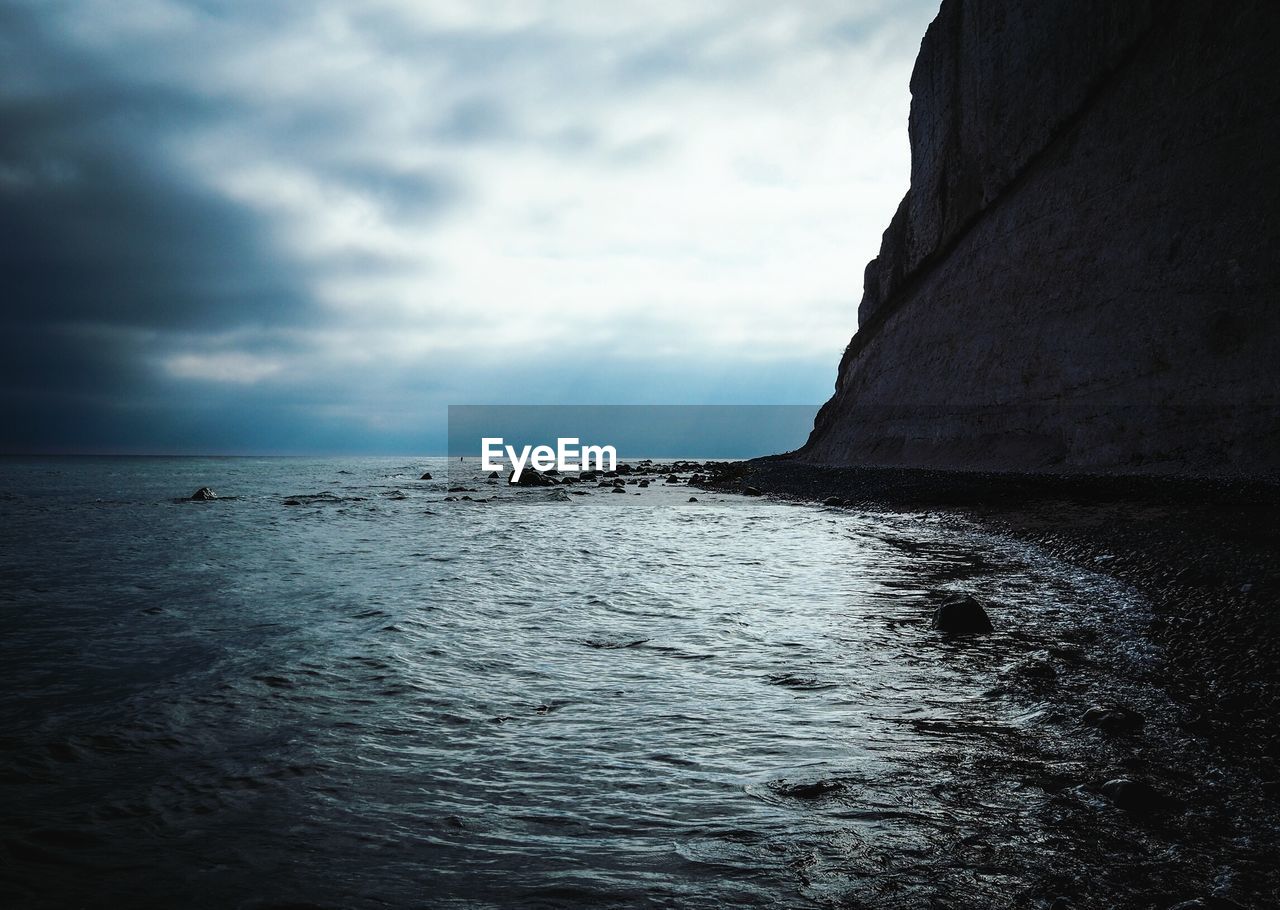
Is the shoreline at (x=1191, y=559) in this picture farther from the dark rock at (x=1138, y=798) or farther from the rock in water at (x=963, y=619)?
the rock in water at (x=963, y=619)

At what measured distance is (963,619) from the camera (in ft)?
25.7

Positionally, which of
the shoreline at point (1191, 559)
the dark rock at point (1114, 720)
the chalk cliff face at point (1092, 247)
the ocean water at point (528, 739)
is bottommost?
the ocean water at point (528, 739)

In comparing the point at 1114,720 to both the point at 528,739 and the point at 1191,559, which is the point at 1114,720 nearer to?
the point at 528,739

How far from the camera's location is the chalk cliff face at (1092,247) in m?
20.2

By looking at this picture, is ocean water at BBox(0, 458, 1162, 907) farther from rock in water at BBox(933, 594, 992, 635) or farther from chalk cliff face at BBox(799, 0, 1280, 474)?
chalk cliff face at BBox(799, 0, 1280, 474)

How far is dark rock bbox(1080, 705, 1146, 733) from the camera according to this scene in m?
4.83

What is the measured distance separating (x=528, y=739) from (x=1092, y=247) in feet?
97.4

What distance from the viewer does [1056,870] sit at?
10.5 feet

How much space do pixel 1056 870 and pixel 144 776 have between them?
5.28 metres

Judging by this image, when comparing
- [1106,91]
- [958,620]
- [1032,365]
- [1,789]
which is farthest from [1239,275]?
[1,789]

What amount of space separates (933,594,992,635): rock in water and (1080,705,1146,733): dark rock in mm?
2749

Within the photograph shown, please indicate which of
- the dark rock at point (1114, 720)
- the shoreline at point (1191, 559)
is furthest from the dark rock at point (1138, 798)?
the dark rock at point (1114, 720)

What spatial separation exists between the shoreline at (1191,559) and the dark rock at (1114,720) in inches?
11.3

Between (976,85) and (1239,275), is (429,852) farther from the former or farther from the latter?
(976,85)
